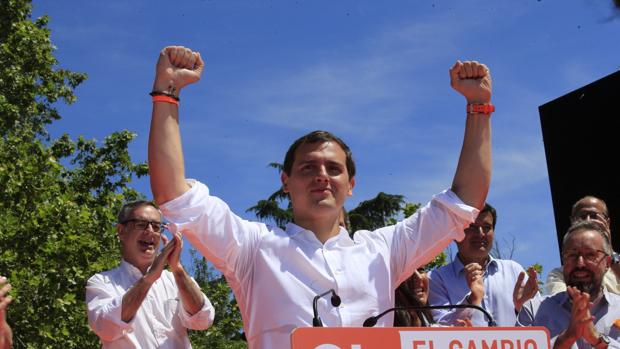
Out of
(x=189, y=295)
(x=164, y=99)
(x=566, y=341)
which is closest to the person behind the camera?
(x=164, y=99)

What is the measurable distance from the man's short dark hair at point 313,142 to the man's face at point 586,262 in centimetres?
185

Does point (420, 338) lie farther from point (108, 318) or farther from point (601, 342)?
point (108, 318)

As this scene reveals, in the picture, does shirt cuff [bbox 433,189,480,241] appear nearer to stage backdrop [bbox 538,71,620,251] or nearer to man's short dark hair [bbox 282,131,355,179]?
man's short dark hair [bbox 282,131,355,179]

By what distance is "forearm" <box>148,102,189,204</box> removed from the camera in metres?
2.98

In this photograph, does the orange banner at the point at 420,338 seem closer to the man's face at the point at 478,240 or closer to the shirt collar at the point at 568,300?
the shirt collar at the point at 568,300

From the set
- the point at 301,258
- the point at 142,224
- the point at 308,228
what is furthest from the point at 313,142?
the point at 142,224

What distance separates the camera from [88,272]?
1275cm

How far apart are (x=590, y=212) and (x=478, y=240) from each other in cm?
92

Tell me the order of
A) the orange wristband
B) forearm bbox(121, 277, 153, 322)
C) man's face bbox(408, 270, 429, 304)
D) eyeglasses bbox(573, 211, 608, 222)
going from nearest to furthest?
the orange wristband < forearm bbox(121, 277, 153, 322) < man's face bbox(408, 270, 429, 304) < eyeglasses bbox(573, 211, 608, 222)

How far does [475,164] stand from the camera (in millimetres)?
3283

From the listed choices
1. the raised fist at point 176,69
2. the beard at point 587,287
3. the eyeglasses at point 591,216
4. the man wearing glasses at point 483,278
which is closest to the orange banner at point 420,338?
the raised fist at point 176,69

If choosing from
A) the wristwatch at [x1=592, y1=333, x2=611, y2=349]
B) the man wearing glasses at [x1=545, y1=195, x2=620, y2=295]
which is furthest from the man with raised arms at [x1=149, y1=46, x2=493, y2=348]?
the man wearing glasses at [x1=545, y1=195, x2=620, y2=295]

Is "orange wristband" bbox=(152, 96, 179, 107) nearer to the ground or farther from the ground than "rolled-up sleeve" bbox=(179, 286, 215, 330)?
farther from the ground

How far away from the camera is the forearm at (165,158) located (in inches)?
117
